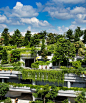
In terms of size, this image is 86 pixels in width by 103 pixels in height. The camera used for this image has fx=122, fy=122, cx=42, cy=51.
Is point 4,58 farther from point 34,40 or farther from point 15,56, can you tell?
point 34,40

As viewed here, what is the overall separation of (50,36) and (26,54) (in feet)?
60.7

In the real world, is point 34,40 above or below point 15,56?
above

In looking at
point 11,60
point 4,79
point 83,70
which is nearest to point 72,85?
point 83,70

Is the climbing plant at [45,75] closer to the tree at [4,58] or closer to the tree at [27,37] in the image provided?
the tree at [4,58]

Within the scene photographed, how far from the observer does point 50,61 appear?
3853 cm

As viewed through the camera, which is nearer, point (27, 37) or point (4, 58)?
point (4, 58)

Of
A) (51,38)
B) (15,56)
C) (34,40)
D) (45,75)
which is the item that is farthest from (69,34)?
(45,75)

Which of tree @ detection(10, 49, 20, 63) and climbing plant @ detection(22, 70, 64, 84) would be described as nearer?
climbing plant @ detection(22, 70, 64, 84)

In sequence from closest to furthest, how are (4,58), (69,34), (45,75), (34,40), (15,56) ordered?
(45,75), (4,58), (15,56), (34,40), (69,34)

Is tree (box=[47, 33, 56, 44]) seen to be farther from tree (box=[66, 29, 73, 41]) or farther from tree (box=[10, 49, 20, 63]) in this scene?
tree (box=[10, 49, 20, 63])

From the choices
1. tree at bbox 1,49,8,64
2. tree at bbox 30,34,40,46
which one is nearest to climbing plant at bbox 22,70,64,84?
tree at bbox 1,49,8,64

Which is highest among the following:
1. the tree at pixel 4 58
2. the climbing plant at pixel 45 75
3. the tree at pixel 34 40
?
the tree at pixel 34 40

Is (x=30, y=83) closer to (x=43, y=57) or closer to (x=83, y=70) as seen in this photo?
(x=43, y=57)

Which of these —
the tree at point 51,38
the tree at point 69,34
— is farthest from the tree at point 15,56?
the tree at point 69,34
